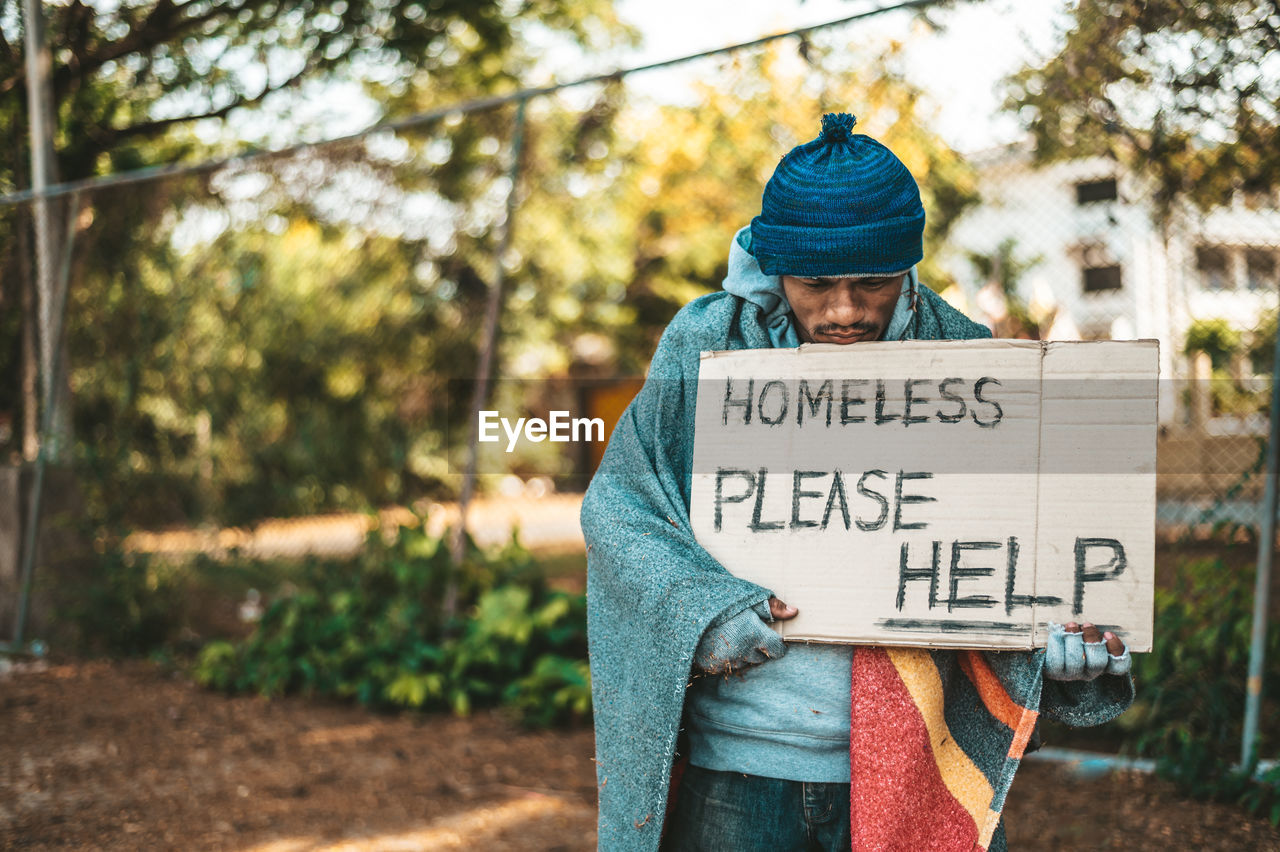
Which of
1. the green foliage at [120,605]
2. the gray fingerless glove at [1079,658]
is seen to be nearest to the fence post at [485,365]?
the green foliage at [120,605]

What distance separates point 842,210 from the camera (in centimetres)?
145

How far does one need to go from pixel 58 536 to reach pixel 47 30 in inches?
133

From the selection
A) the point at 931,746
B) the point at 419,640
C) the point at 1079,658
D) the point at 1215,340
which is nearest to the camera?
the point at 1079,658

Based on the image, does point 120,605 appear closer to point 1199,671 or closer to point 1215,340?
point 1199,671

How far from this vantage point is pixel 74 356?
630cm

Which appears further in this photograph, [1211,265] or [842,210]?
[1211,265]

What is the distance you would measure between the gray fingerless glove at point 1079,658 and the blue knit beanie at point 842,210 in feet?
1.86

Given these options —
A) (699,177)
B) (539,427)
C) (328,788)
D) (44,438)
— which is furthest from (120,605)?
(699,177)

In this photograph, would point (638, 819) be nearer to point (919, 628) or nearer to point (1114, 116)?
point (919, 628)

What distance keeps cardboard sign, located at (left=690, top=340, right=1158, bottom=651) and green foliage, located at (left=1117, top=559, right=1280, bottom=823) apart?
2.26 metres

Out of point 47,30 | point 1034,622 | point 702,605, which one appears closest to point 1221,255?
point 1034,622

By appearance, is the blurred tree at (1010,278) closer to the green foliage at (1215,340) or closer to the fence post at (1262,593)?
the green foliage at (1215,340)

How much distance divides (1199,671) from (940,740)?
241cm

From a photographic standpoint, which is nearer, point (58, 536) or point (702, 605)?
point (702, 605)
